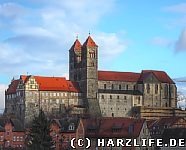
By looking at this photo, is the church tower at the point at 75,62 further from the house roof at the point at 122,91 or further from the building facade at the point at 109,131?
the building facade at the point at 109,131

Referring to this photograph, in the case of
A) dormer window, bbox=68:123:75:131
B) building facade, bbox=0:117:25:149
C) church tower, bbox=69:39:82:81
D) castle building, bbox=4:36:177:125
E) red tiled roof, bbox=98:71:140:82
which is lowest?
building facade, bbox=0:117:25:149

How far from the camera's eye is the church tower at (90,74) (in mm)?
161750

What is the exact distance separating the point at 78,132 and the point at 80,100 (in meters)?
53.8

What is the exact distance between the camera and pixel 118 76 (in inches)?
6850

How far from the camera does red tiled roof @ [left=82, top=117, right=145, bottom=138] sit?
10225 cm

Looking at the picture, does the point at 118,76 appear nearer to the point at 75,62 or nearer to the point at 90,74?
the point at 90,74

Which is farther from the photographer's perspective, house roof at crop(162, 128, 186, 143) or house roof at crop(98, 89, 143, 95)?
house roof at crop(98, 89, 143, 95)

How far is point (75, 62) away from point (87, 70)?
20.4 ft

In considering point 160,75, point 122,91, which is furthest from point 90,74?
point 160,75

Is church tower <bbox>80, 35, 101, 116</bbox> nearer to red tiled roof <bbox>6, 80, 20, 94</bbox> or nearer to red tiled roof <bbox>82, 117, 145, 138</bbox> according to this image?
red tiled roof <bbox>6, 80, 20, 94</bbox>

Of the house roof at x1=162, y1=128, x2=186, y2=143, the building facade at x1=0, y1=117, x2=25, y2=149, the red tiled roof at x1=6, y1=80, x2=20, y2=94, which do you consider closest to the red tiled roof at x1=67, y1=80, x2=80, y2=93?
the red tiled roof at x1=6, y1=80, x2=20, y2=94

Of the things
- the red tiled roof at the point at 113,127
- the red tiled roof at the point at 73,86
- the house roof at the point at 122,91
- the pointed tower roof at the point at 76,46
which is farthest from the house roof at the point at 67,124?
the pointed tower roof at the point at 76,46

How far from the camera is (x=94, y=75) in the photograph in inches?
6560

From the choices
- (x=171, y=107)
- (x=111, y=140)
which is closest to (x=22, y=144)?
(x=111, y=140)
